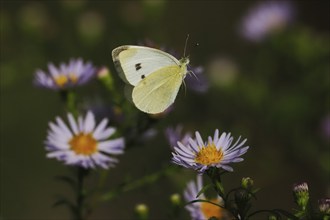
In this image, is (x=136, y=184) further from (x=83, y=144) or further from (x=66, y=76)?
(x=66, y=76)

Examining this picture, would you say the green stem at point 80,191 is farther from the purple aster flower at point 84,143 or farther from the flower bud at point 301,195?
the flower bud at point 301,195

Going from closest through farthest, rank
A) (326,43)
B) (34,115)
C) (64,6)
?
1. (326,43)
2. (64,6)
3. (34,115)

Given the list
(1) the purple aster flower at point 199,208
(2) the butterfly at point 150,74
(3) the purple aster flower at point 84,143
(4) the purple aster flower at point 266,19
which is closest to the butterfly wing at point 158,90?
(2) the butterfly at point 150,74

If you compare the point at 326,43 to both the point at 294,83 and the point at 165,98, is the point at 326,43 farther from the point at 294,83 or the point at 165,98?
the point at 165,98

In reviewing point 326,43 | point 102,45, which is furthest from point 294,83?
point 102,45

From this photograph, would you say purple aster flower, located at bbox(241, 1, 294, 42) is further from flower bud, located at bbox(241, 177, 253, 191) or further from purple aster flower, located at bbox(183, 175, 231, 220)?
flower bud, located at bbox(241, 177, 253, 191)

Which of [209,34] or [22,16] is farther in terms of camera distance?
[209,34]

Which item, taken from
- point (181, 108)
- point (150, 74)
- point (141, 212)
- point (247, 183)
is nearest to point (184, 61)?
point (150, 74)
